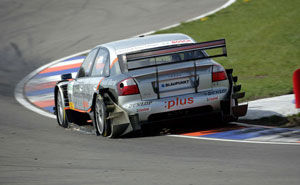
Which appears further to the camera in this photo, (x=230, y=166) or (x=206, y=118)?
(x=206, y=118)

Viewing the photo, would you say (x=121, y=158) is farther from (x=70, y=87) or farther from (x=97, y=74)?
(x=70, y=87)

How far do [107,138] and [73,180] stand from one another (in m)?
3.04

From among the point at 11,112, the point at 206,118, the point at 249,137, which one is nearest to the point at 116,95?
the point at 206,118

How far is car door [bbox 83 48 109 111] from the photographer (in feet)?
29.9

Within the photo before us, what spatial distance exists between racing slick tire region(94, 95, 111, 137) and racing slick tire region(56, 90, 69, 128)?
5.14 feet

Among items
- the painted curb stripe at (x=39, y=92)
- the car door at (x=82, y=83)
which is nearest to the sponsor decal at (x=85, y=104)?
the car door at (x=82, y=83)

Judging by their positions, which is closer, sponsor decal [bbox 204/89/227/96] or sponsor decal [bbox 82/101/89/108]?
sponsor decal [bbox 204/89/227/96]

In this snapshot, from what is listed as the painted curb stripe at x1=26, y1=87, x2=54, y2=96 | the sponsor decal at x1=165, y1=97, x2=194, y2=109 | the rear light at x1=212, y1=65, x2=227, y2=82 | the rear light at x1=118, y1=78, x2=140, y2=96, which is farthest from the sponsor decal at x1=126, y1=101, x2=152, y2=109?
the painted curb stripe at x1=26, y1=87, x2=54, y2=96

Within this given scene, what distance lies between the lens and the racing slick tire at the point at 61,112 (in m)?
10.6

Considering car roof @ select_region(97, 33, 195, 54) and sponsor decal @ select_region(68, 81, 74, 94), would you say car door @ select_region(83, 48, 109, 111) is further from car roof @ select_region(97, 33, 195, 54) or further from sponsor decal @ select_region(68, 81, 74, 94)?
sponsor decal @ select_region(68, 81, 74, 94)

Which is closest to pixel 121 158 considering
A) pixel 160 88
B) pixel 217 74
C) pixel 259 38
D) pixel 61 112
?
pixel 160 88

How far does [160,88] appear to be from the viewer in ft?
27.7

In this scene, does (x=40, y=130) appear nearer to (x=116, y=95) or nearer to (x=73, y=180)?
(x=116, y=95)

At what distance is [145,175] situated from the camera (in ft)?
19.2
